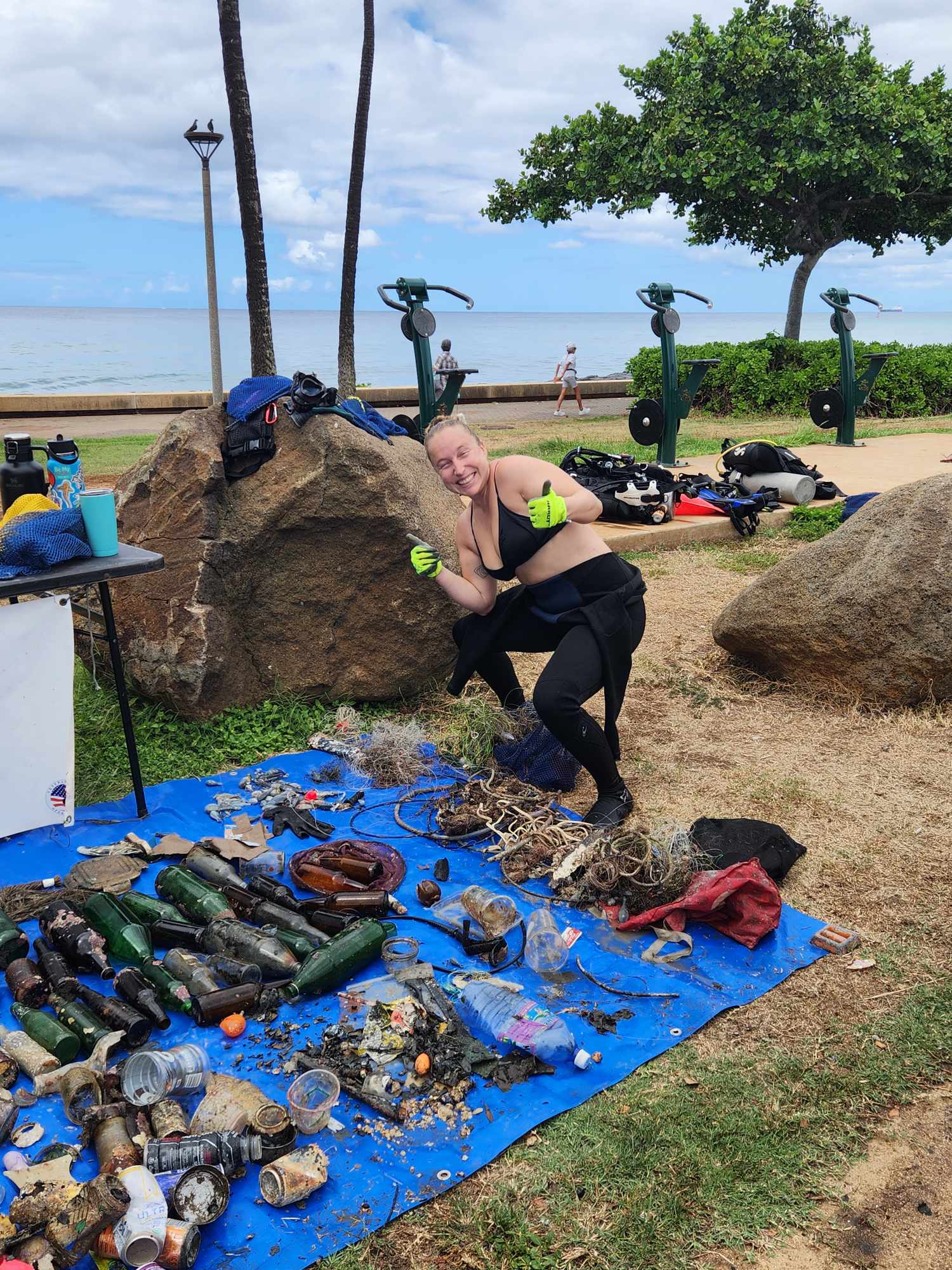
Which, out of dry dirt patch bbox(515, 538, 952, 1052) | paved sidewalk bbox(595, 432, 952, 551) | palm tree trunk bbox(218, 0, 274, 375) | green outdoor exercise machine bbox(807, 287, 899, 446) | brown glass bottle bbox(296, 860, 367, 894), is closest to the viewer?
dry dirt patch bbox(515, 538, 952, 1052)

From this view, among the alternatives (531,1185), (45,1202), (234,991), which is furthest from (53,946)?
(531,1185)

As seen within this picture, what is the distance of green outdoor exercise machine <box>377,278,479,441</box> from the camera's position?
9078 mm

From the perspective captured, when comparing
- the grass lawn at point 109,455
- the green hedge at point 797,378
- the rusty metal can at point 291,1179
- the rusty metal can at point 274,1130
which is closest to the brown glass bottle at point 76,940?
the rusty metal can at point 274,1130

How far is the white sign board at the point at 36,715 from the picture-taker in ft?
12.2

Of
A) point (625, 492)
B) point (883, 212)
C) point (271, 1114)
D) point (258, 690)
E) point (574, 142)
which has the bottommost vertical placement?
point (271, 1114)

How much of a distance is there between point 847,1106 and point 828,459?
35.5 feet

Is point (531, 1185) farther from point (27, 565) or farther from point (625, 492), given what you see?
point (625, 492)

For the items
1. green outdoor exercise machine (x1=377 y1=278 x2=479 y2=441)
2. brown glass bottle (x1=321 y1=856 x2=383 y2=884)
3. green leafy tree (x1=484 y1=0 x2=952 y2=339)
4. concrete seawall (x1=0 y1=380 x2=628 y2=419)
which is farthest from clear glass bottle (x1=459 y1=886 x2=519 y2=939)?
green leafy tree (x1=484 y1=0 x2=952 y2=339)

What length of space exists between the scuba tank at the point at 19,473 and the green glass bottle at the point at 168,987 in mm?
1911

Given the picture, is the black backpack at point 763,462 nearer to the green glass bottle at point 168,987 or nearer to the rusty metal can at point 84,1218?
the green glass bottle at point 168,987

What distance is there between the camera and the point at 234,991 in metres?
2.91

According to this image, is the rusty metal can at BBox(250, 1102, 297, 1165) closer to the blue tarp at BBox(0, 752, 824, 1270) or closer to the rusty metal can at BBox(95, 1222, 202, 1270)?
the blue tarp at BBox(0, 752, 824, 1270)

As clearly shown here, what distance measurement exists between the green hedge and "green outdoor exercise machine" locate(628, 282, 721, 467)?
6.25 meters

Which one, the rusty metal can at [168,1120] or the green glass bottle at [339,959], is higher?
the green glass bottle at [339,959]
